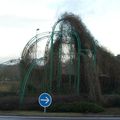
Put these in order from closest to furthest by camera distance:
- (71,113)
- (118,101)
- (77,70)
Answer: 1. (71,113)
2. (118,101)
3. (77,70)

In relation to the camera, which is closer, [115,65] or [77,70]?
[77,70]

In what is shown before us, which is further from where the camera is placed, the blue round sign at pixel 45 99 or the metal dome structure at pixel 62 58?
the metal dome structure at pixel 62 58

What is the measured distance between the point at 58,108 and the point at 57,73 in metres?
6.97

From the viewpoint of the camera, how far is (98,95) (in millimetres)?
39812

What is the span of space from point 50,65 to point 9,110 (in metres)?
6.54

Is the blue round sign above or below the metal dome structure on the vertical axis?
below

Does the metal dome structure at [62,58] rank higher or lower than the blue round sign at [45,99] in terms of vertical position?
higher

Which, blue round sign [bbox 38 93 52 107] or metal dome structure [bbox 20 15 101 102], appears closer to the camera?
blue round sign [bbox 38 93 52 107]

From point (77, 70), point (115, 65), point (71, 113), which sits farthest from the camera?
point (115, 65)

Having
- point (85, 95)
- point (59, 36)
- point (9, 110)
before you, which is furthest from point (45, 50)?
point (9, 110)

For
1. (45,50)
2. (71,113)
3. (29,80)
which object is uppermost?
(45,50)

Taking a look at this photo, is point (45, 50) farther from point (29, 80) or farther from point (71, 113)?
point (71, 113)

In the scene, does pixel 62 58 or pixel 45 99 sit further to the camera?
pixel 62 58

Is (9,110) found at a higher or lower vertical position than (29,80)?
lower
